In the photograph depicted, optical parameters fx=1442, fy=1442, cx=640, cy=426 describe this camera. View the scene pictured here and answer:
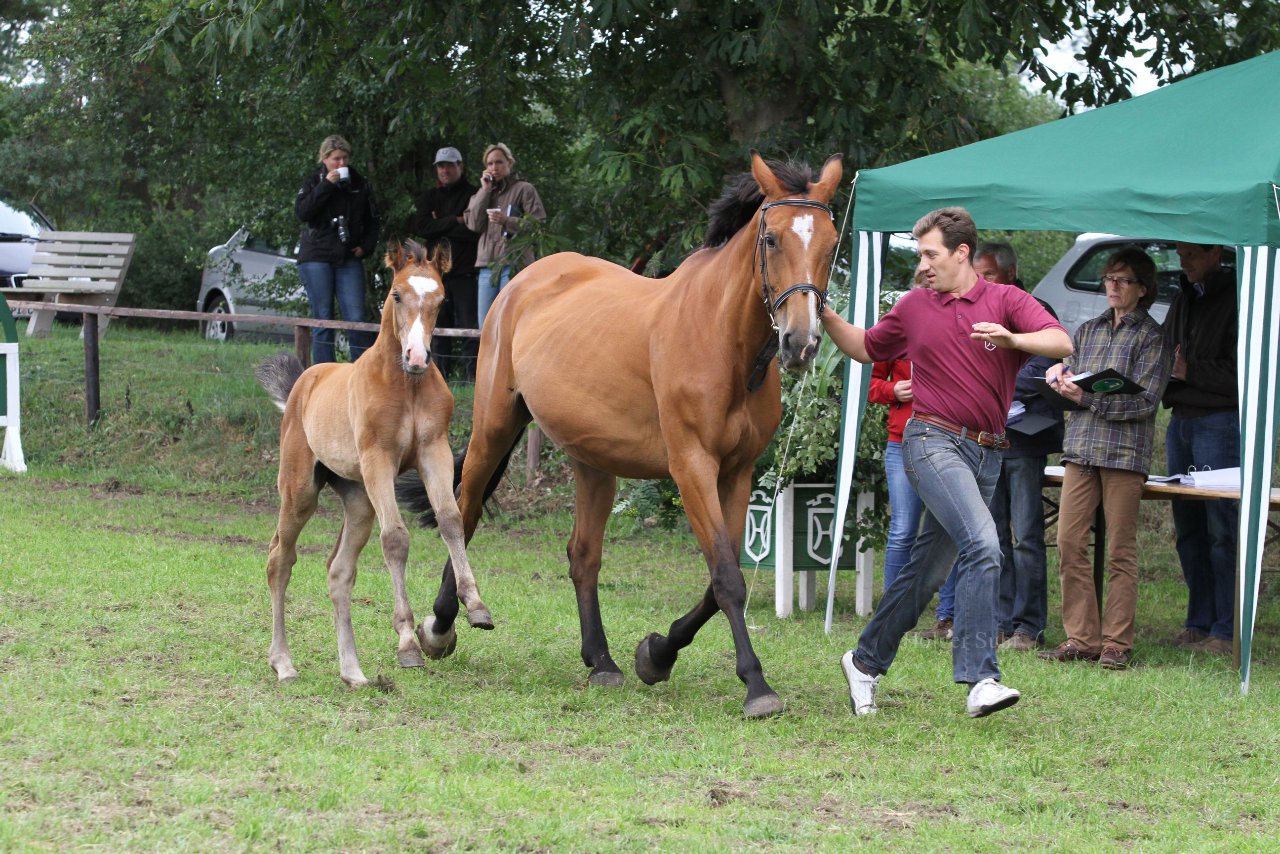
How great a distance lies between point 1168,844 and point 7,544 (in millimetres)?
8009

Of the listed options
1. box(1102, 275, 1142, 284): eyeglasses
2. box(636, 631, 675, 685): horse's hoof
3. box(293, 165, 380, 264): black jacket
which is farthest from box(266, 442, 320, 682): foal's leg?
box(293, 165, 380, 264): black jacket

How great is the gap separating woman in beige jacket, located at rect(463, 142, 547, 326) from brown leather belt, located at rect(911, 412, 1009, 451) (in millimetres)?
6857

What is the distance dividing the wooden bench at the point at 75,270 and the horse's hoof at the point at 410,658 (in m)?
13.9

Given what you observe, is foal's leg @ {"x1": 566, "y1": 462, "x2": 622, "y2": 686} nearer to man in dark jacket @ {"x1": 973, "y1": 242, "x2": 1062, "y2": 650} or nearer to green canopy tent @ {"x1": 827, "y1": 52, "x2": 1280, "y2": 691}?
green canopy tent @ {"x1": 827, "y1": 52, "x2": 1280, "y2": 691}

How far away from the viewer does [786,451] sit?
27.4ft

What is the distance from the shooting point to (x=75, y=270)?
19172 millimetres

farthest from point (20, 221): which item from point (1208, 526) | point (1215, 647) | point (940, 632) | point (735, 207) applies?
point (1215, 647)

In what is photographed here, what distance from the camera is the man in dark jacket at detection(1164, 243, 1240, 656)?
7.82m

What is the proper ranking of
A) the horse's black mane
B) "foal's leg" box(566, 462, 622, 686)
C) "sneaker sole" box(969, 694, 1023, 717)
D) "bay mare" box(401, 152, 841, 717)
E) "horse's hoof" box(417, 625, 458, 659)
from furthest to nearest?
"horse's hoof" box(417, 625, 458, 659)
"foal's leg" box(566, 462, 622, 686)
the horse's black mane
"bay mare" box(401, 152, 841, 717)
"sneaker sole" box(969, 694, 1023, 717)

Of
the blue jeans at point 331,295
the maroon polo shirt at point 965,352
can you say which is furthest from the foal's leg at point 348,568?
the blue jeans at point 331,295

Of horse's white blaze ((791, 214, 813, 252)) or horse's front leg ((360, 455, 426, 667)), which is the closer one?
horse's white blaze ((791, 214, 813, 252))

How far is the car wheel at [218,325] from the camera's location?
19094 mm

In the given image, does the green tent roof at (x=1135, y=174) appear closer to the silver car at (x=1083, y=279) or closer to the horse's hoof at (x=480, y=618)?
the horse's hoof at (x=480, y=618)

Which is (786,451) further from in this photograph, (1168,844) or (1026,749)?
(1168,844)
